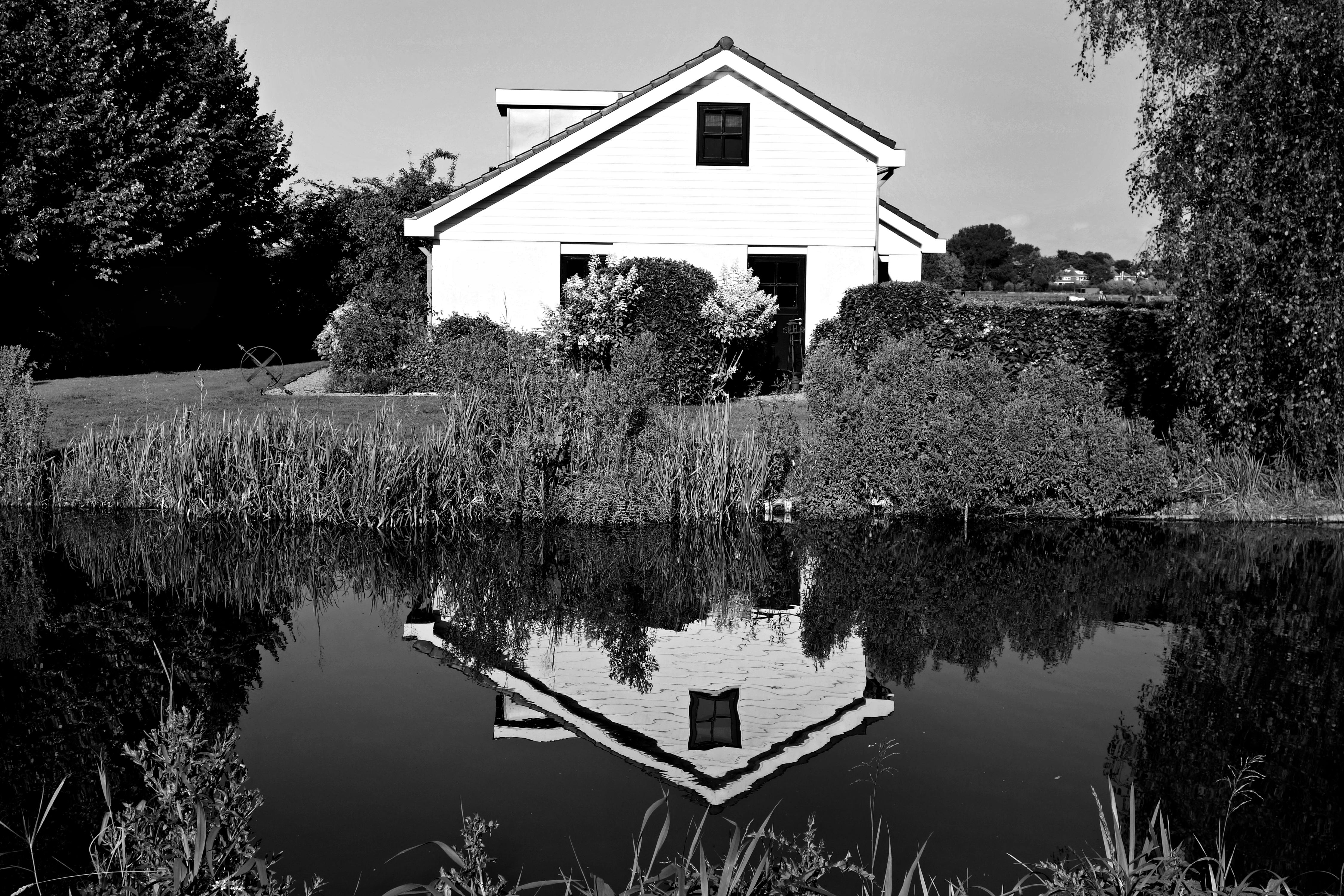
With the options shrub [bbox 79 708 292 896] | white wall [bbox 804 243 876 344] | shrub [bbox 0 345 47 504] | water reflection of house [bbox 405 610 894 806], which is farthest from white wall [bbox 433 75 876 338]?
shrub [bbox 79 708 292 896]

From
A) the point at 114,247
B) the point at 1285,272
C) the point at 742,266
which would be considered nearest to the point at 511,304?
the point at 742,266

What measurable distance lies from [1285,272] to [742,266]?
9869 mm

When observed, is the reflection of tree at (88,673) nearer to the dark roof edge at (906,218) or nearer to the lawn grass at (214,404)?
the lawn grass at (214,404)

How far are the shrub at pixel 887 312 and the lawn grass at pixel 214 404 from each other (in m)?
1.60

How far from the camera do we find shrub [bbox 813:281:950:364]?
17.5 metres

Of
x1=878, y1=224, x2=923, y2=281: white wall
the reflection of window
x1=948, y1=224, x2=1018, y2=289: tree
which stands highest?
x1=948, y1=224, x2=1018, y2=289: tree

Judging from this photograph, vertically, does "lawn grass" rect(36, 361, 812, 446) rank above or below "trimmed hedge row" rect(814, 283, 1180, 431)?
below

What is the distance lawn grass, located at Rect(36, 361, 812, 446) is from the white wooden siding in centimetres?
385

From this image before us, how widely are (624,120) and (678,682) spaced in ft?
46.7

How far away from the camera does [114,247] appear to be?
20.4m

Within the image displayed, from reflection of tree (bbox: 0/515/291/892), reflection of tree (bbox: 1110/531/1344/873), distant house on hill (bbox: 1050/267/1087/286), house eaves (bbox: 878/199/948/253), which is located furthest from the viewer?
distant house on hill (bbox: 1050/267/1087/286)

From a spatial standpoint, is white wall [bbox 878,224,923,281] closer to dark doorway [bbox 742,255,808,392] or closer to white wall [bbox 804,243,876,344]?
white wall [bbox 804,243,876,344]

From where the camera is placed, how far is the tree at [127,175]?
771 inches

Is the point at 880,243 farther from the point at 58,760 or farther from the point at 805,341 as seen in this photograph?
the point at 58,760
